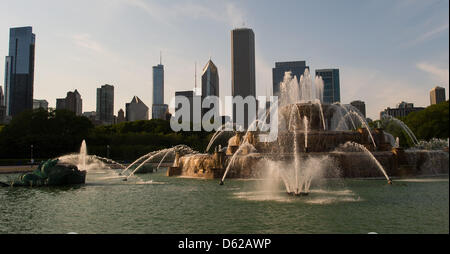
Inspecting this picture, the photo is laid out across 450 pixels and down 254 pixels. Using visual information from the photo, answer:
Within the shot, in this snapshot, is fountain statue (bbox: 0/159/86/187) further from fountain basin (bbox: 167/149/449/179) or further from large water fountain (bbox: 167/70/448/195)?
fountain basin (bbox: 167/149/449/179)

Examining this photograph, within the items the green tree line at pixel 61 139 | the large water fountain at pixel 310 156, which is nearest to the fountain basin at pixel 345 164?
the large water fountain at pixel 310 156

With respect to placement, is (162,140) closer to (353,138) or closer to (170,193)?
(353,138)

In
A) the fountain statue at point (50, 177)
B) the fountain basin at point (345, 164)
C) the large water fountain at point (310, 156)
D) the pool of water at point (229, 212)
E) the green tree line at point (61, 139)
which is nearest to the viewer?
the pool of water at point (229, 212)

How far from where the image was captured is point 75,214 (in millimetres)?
12203

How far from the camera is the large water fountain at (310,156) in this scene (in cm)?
2330

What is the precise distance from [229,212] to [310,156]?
42.7 feet

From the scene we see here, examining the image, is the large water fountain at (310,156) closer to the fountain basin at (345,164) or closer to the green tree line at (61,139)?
the fountain basin at (345,164)

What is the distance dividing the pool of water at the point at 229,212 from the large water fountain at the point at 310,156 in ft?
9.73

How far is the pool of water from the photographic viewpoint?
9750mm

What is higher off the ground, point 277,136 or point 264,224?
point 277,136

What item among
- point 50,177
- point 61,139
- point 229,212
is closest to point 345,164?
point 229,212
